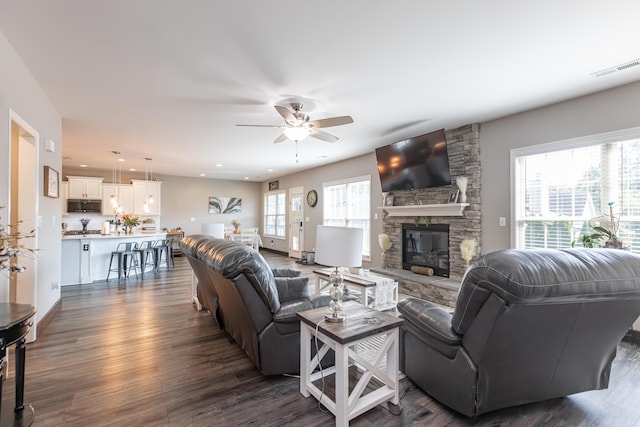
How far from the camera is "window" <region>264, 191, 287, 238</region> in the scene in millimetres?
10195

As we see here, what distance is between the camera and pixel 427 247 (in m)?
5.26

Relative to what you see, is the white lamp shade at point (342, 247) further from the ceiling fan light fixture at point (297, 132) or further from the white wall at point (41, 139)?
the white wall at point (41, 139)

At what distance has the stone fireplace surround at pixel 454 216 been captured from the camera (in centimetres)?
444

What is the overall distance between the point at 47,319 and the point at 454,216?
223 inches

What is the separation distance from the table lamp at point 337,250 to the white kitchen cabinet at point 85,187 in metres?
9.07

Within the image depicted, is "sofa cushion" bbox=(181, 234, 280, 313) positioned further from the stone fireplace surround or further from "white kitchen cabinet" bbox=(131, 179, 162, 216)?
"white kitchen cabinet" bbox=(131, 179, 162, 216)

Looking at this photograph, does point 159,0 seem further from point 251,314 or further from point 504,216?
point 504,216

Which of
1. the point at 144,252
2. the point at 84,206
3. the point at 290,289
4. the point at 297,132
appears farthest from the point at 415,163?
the point at 84,206

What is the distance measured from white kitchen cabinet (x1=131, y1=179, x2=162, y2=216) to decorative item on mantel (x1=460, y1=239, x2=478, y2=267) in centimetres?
853

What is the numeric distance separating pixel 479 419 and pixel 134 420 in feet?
7.26

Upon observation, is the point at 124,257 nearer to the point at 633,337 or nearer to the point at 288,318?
the point at 288,318

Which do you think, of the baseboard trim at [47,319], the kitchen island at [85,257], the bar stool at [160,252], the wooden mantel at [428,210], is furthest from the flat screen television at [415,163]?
the kitchen island at [85,257]

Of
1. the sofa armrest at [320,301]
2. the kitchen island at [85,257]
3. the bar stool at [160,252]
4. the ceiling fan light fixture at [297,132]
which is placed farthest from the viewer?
the bar stool at [160,252]

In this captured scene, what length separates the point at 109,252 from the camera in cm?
594
